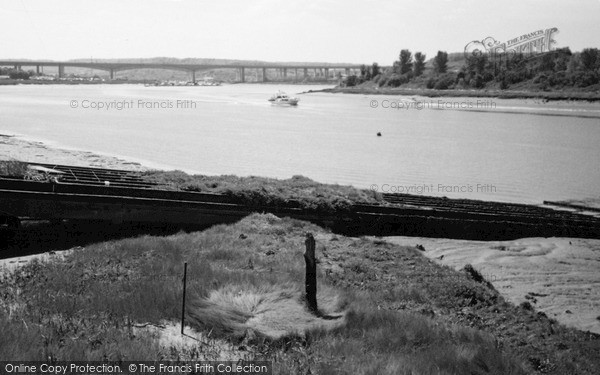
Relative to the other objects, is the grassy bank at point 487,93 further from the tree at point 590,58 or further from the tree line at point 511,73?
the tree at point 590,58

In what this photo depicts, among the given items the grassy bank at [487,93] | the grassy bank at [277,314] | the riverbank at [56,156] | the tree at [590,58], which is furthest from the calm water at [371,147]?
the tree at [590,58]

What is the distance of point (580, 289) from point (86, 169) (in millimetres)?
13860

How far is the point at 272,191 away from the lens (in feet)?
58.4

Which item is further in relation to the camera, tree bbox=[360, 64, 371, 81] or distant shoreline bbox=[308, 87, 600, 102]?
tree bbox=[360, 64, 371, 81]

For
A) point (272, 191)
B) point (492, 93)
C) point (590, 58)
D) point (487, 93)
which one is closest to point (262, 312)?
point (272, 191)

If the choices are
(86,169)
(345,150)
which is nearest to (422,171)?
(345,150)

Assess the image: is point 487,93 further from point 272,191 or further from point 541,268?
point 541,268

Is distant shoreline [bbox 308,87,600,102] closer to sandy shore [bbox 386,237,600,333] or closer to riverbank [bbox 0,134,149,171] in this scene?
riverbank [bbox 0,134,149,171]

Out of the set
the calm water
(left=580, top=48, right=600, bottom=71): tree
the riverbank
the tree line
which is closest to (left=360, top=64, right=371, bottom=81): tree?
the tree line

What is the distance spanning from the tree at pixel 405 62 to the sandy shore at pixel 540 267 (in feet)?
519

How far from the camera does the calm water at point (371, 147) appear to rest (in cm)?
3288

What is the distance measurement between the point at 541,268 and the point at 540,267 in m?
0.04

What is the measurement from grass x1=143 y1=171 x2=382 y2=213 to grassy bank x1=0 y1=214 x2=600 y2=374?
13.9 ft

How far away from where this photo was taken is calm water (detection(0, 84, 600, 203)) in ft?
108
